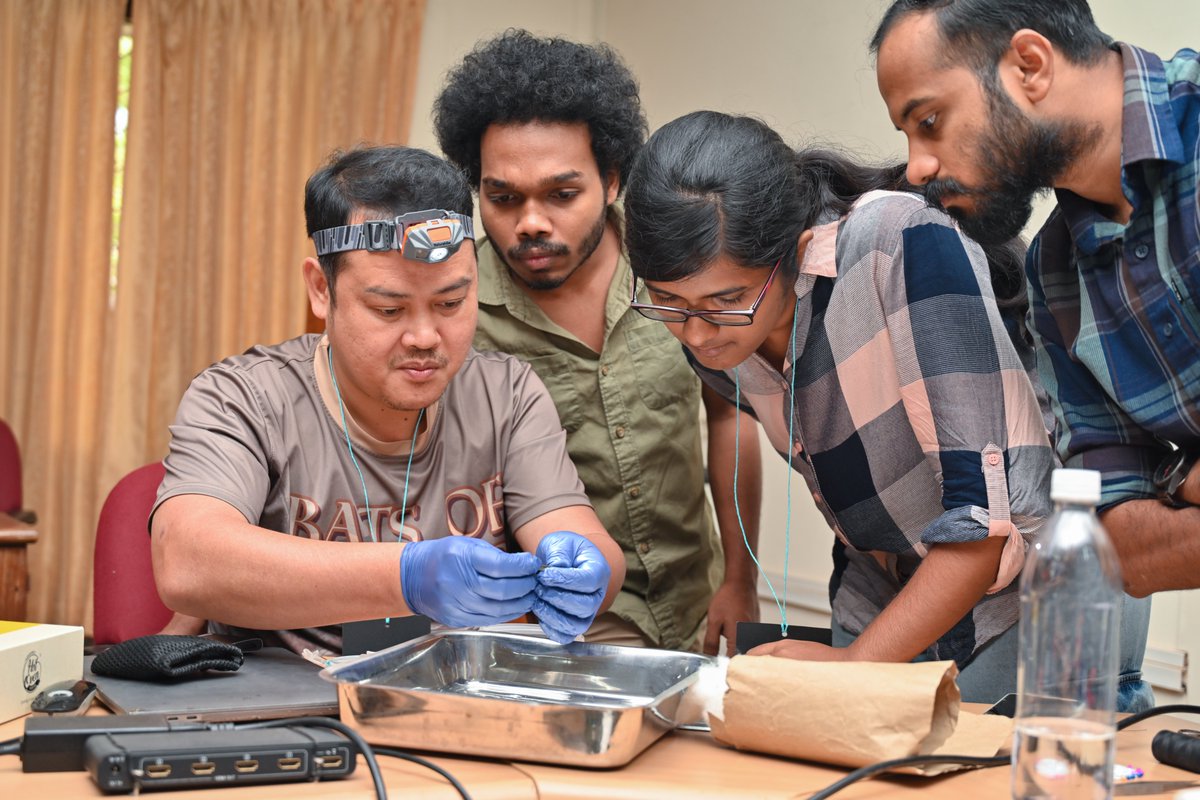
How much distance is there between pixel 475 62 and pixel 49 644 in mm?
1375

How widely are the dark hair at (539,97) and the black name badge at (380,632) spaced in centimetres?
103

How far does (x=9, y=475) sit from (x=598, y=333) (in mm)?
2264

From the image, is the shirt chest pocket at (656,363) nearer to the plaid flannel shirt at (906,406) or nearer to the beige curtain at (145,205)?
the plaid flannel shirt at (906,406)

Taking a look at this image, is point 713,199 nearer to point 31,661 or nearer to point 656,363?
point 656,363

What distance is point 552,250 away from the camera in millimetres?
2094

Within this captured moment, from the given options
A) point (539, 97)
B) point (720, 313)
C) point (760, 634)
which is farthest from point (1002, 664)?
point (539, 97)

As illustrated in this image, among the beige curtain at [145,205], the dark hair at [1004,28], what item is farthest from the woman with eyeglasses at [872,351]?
the beige curtain at [145,205]

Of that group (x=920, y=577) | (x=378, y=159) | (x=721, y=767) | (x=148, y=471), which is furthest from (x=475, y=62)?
(x=721, y=767)

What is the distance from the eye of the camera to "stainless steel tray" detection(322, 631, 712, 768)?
3.77ft

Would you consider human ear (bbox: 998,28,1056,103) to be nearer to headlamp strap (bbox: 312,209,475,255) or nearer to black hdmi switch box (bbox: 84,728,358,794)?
headlamp strap (bbox: 312,209,475,255)

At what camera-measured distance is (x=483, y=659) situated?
144 cm

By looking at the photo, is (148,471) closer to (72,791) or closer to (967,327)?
(72,791)

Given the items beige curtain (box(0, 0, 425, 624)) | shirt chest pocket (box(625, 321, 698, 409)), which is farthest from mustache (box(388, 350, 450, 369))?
beige curtain (box(0, 0, 425, 624))

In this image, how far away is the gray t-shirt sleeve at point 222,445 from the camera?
5.35ft
